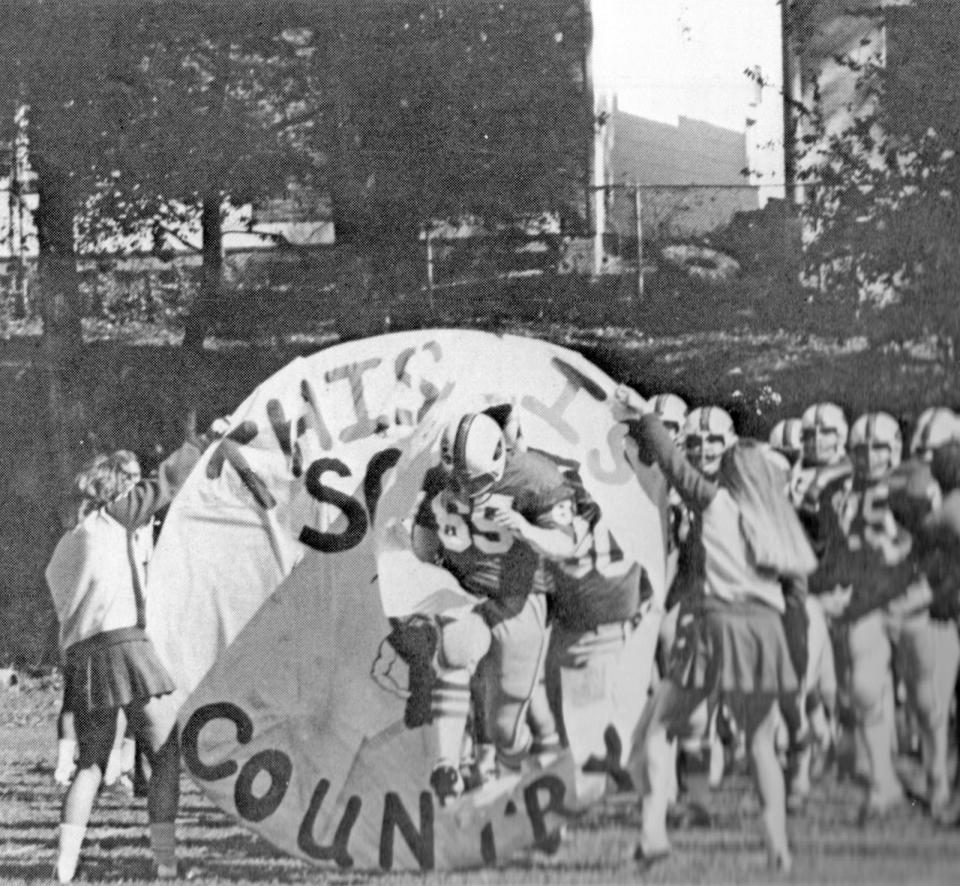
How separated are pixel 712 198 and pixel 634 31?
0.56 m

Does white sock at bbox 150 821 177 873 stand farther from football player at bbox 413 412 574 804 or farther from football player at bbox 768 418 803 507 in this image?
football player at bbox 768 418 803 507

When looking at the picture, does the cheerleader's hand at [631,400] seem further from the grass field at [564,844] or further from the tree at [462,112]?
the grass field at [564,844]

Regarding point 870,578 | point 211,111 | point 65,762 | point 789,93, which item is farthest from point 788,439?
point 65,762

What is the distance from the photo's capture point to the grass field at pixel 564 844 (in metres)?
3.61

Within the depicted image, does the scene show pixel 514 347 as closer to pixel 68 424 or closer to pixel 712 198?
pixel 712 198

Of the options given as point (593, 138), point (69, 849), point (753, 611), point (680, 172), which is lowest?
point (69, 849)

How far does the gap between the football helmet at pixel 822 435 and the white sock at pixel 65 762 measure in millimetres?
2402

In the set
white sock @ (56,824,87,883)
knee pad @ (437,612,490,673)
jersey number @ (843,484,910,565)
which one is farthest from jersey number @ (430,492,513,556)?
white sock @ (56,824,87,883)

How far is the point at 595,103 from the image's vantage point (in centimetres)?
373

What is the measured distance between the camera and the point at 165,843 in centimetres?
374

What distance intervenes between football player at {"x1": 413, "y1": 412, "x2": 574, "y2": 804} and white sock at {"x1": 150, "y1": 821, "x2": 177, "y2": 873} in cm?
83

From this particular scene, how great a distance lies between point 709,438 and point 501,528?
2.23 feet

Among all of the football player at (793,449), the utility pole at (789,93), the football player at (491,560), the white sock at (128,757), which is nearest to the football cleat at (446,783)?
the football player at (491,560)

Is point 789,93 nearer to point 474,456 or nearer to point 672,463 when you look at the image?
point 672,463
